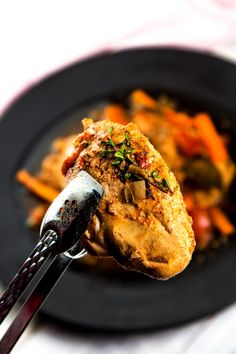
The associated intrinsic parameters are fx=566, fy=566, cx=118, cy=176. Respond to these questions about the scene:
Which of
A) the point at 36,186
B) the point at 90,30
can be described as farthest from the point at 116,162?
the point at 90,30

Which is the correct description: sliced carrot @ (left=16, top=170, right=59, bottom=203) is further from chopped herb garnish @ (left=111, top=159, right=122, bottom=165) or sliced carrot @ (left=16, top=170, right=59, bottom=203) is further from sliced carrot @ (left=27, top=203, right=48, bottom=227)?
chopped herb garnish @ (left=111, top=159, right=122, bottom=165)

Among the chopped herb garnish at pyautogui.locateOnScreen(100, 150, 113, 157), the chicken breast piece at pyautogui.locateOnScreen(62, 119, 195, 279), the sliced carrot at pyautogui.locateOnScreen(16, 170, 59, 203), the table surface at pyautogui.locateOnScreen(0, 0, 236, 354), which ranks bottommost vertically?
the chicken breast piece at pyautogui.locateOnScreen(62, 119, 195, 279)

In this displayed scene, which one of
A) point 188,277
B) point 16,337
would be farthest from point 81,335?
point 16,337

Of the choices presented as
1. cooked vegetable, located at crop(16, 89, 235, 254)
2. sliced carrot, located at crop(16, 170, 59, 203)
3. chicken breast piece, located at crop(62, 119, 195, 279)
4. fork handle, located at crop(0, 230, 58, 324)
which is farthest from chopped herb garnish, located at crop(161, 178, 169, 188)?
sliced carrot, located at crop(16, 170, 59, 203)

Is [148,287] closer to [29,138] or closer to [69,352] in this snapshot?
[69,352]

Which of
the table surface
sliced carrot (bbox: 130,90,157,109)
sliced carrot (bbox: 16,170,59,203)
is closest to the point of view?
sliced carrot (bbox: 16,170,59,203)

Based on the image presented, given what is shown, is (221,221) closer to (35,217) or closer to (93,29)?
(35,217)
